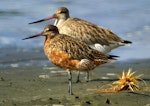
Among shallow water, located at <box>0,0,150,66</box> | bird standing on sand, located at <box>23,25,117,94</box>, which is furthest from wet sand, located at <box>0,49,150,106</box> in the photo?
shallow water, located at <box>0,0,150,66</box>

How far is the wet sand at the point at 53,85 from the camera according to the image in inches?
371

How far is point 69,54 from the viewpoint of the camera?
10914 millimetres

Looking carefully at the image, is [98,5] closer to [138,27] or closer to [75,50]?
[138,27]

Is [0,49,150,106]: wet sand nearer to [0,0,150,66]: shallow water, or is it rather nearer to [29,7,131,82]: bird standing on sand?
[29,7,131,82]: bird standing on sand

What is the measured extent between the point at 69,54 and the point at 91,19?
875 centimetres

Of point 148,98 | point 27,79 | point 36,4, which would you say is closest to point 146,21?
point 36,4

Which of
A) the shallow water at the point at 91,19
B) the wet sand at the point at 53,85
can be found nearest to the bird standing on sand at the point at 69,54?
the wet sand at the point at 53,85

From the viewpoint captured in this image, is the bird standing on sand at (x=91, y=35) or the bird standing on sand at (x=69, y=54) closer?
the bird standing on sand at (x=69, y=54)

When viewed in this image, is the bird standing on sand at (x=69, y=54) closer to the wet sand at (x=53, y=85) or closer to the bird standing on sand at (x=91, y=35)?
the wet sand at (x=53, y=85)

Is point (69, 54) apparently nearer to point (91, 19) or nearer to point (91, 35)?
point (91, 35)

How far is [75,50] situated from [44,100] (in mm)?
1841

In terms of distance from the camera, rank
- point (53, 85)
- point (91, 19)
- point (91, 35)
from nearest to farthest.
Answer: point (53, 85) → point (91, 35) → point (91, 19)

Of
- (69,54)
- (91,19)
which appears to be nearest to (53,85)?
(69,54)

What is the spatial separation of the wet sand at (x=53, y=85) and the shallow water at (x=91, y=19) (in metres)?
0.66
